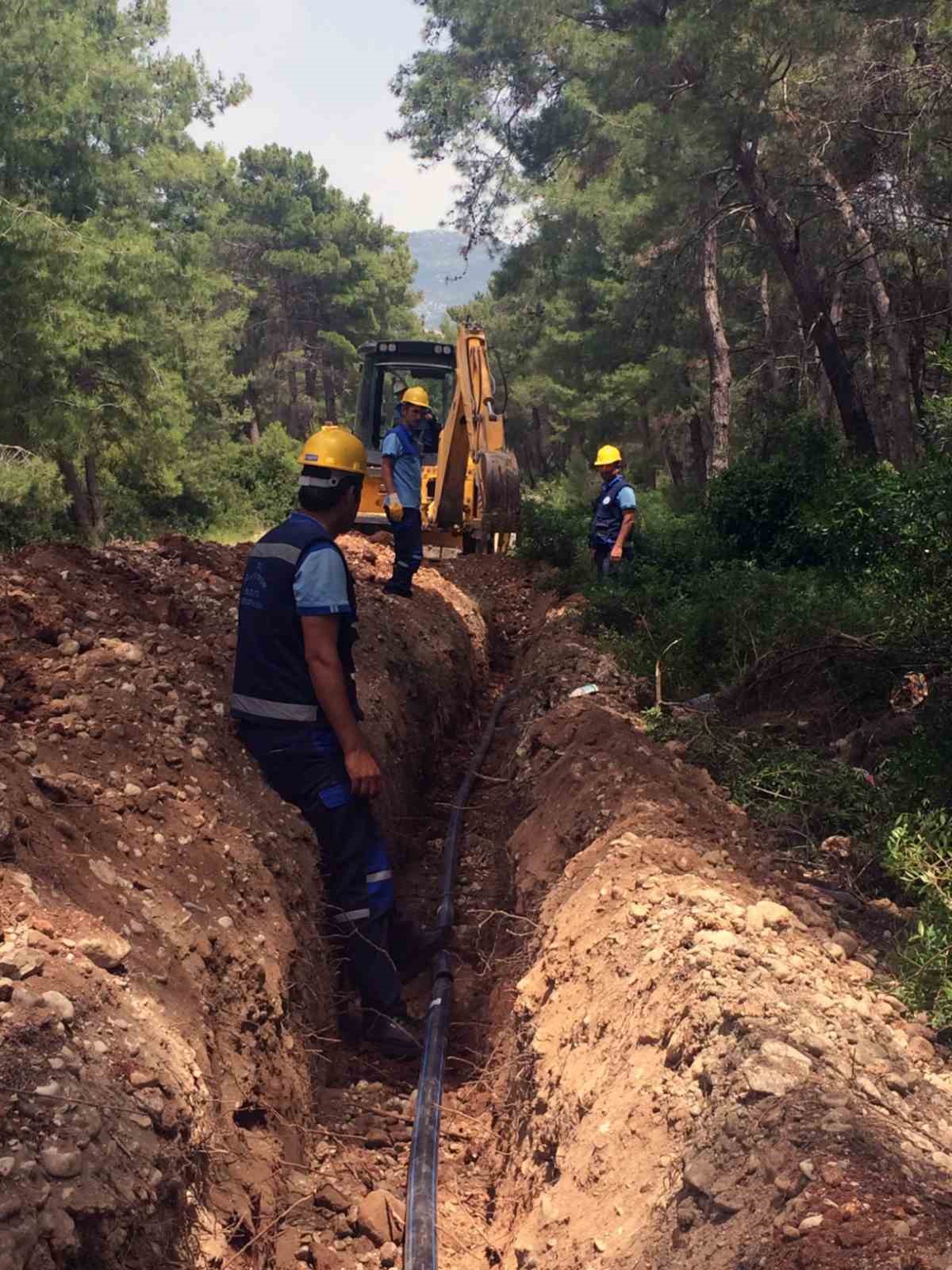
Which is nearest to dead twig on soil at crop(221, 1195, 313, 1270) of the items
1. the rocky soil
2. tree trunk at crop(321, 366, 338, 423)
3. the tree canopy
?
the rocky soil

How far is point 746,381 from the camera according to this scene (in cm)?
2550

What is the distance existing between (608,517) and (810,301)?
6221 mm

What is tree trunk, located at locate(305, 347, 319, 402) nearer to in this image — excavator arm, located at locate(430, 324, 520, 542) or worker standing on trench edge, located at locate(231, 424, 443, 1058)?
excavator arm, located at locate(430, 324, 520, 542)

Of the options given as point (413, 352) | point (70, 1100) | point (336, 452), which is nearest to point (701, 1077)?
point (70, 1100)

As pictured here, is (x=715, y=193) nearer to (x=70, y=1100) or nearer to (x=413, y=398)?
(x=413, y=398)

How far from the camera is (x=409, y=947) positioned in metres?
5.43

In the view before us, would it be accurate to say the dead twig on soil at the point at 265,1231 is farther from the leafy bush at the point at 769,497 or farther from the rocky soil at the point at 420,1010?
the leafy bush at the point at 769,497

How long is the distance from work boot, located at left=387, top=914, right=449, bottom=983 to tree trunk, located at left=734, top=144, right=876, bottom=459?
11457mm

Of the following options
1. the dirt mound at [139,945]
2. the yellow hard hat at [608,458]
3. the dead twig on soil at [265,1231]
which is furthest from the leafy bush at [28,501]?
the dead twig on soil at [265,1231]

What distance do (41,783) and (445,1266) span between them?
2.21m

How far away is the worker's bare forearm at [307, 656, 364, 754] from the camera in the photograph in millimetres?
4473

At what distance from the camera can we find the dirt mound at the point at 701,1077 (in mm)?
2568

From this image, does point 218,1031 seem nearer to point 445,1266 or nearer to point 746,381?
point 445,1266

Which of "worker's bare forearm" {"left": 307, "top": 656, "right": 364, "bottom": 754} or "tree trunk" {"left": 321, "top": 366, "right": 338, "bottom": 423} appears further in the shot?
"tree trunk" {"left": 321, "top": 366, "right": 338, "bottom": 423}
